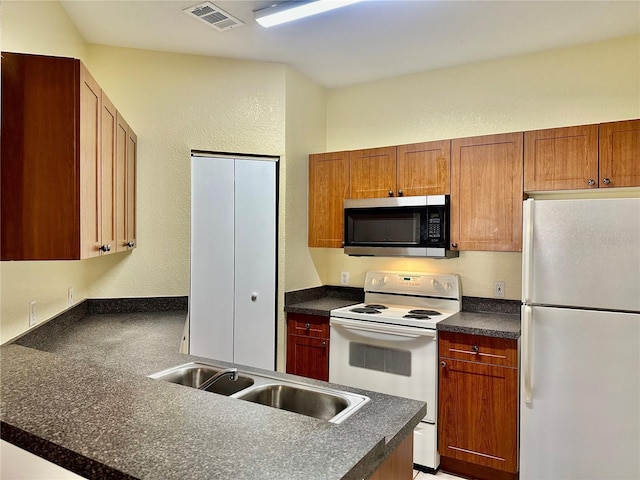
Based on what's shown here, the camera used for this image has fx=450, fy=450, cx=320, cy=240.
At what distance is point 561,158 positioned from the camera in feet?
8.74

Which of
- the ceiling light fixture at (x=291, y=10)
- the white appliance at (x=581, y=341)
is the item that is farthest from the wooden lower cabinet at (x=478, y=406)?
the ceiling light fixture at (x=291, y=10)

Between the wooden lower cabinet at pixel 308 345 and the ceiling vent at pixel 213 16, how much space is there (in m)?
1.99

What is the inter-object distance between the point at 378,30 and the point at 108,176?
71.3 inches

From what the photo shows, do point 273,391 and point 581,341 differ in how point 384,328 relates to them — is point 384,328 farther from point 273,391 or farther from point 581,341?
point 273,391

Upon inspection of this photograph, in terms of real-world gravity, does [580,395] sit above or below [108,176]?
below

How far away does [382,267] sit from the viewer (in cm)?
363

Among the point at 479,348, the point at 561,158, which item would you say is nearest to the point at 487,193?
the point at 561,158

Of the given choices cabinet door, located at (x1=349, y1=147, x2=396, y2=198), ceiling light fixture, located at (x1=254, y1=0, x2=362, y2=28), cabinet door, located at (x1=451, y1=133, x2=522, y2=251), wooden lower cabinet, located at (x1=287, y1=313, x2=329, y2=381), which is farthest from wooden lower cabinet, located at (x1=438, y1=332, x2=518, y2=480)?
ceiling light fixture, located at (x1=254, y1=0, x2=362, y2=28)

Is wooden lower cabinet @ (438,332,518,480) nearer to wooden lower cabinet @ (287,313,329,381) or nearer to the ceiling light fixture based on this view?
wooden lower cabinet @ (287,313,329,381)

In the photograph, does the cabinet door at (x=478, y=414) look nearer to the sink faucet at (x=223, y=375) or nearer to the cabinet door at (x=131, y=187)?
the sink faucet at (x=223, y=375)

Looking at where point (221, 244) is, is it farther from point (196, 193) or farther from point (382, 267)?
point (382, 267)

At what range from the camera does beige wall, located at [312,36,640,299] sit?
2.86 m

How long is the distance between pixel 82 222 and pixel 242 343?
1.88 meters

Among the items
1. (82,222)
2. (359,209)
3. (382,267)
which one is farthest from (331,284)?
(82,222)
